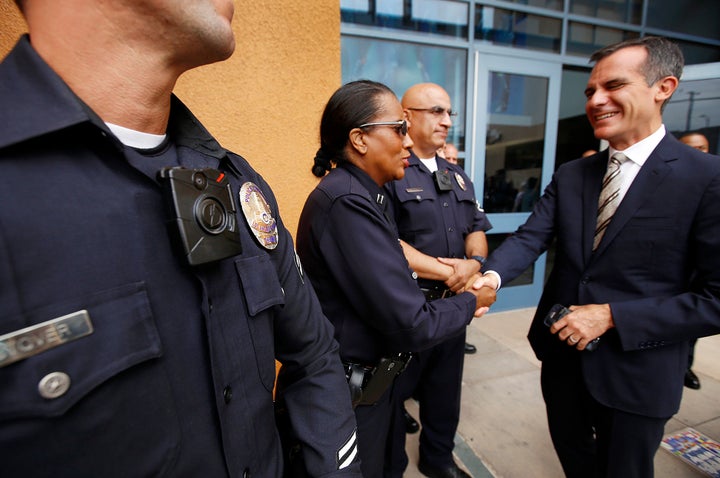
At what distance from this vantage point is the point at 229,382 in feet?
2.39

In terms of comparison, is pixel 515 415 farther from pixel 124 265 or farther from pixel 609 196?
pixel 124 265

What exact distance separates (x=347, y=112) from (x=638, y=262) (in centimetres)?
138

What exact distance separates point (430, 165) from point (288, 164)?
1.06 metres

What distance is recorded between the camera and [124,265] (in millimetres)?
585

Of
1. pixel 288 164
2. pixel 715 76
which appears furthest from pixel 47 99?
pixel 715 76

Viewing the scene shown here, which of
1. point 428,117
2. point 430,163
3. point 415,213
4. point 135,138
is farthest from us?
point 430,163

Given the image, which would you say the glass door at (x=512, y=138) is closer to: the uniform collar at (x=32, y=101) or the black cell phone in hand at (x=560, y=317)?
the black cell phone in hand at (x=560, y=317)

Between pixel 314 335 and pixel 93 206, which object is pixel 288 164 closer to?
pixel 314 335

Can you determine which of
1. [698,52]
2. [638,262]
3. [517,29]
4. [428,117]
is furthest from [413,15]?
[698,52]

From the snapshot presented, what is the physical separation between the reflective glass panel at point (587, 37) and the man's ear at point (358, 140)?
14.4 feet

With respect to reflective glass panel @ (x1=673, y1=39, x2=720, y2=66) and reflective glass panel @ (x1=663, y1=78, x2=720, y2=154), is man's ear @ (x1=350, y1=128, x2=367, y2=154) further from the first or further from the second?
reflective glass panel @ (x1=673, y1=39, x2=720, y2=66)

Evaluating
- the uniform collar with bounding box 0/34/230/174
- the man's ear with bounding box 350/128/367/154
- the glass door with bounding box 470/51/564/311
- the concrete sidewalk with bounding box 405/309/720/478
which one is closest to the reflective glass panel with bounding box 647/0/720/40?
the glass door with bounding box 470/51/564/311

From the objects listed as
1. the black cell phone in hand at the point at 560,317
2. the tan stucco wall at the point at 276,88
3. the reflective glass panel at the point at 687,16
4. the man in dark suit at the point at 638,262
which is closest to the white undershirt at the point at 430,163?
the tan stucco wall at the point at 276,88

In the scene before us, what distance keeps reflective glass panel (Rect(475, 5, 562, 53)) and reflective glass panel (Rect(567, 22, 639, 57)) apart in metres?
0.23
